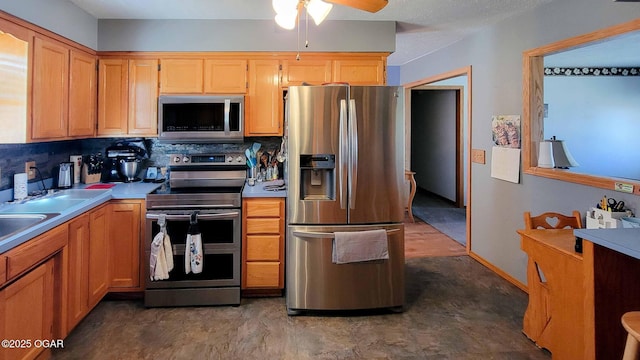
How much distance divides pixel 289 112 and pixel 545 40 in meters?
2.10

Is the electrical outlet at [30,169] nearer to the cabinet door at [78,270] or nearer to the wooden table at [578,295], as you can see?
the cabinet door at [78,270]

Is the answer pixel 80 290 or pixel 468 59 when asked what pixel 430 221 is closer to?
pixel 468 59

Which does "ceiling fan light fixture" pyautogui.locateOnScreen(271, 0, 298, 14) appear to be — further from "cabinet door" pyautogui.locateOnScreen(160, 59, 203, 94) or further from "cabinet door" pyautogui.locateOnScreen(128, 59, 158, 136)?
"cabinet door" pyautogui.locateOnScreen(128, 59, 158, 136)

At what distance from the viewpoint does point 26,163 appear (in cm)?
265

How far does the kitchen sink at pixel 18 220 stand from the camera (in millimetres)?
1915

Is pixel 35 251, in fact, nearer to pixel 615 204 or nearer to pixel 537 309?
pixel 537 309

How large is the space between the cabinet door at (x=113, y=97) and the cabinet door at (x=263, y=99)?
1.09m

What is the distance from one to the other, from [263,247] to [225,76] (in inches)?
61.7

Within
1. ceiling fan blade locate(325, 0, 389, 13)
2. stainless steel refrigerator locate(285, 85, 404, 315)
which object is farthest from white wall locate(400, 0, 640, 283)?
ceiling fan blade locate(325, 0, 389, 13)

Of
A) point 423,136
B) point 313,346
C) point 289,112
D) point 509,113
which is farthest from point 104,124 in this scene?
point 423,136

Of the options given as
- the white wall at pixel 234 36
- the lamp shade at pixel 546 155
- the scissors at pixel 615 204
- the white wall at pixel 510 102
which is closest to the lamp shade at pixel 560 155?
the lamp shade at pixel 546 155

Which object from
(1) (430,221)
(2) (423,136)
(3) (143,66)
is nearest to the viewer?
(3) (143,66)

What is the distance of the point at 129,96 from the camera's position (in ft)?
10.5

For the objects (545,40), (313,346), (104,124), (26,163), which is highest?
(545,40)
